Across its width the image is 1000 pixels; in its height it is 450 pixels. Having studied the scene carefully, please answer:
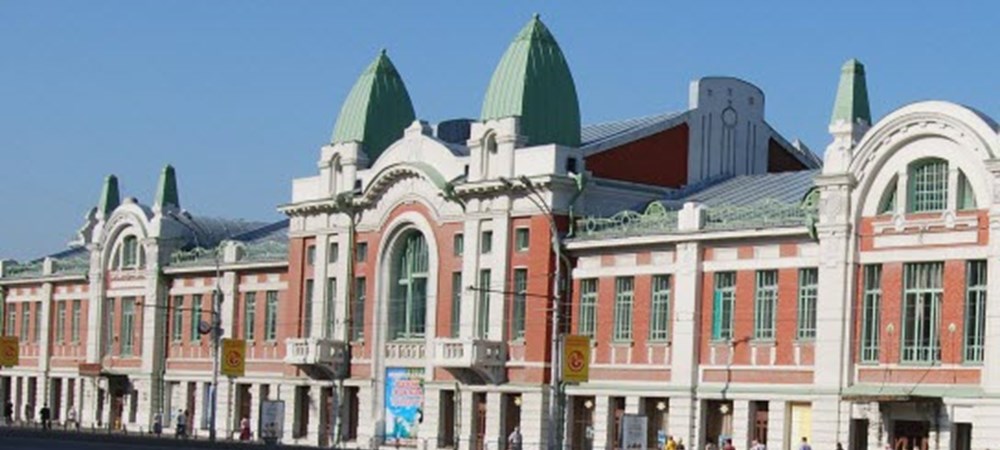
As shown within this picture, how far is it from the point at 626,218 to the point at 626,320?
388 cm

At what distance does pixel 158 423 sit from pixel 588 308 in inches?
1162

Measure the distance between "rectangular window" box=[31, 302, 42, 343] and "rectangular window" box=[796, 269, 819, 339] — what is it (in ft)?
203

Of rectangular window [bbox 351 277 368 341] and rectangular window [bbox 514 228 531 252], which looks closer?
rectangular window [bbox 514 228 531 252]

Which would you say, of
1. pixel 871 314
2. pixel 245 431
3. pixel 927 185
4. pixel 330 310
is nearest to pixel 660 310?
pixel 871 314

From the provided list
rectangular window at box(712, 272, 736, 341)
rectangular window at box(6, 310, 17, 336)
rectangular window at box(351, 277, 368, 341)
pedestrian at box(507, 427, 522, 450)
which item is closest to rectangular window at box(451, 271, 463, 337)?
rectangular window at box(351, 277, 368, 341)

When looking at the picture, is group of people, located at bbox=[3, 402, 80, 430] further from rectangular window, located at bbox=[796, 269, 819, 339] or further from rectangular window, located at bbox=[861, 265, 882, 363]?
rectangular window, located at bbox=[861, 265, 882, 363]

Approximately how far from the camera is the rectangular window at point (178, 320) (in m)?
107

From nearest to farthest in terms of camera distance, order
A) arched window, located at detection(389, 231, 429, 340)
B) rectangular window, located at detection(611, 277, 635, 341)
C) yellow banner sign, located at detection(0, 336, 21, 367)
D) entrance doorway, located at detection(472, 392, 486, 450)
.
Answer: rectangular window, located at detection(611, 277, 635, 341) < entrance doorway, located at detection(472, 392, 486, 450) < arched window, located at detection(389, 231, 429, 340) < yellow banner sign, located at detection(0, 336, 21, 367)

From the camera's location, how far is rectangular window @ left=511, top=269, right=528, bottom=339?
81.6 meters

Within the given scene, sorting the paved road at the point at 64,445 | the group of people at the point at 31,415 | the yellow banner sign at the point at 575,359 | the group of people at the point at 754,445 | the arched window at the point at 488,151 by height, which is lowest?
the group of people at the point at 31,415

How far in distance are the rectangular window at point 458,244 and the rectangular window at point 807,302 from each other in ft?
61.4

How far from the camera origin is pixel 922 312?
216ft

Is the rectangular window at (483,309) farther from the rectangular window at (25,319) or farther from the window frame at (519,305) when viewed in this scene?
the rectangular window at (25,319)

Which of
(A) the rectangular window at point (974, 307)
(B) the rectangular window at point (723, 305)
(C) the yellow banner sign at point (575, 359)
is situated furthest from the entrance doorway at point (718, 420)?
(A) the rectangular window at point (974, 307)
